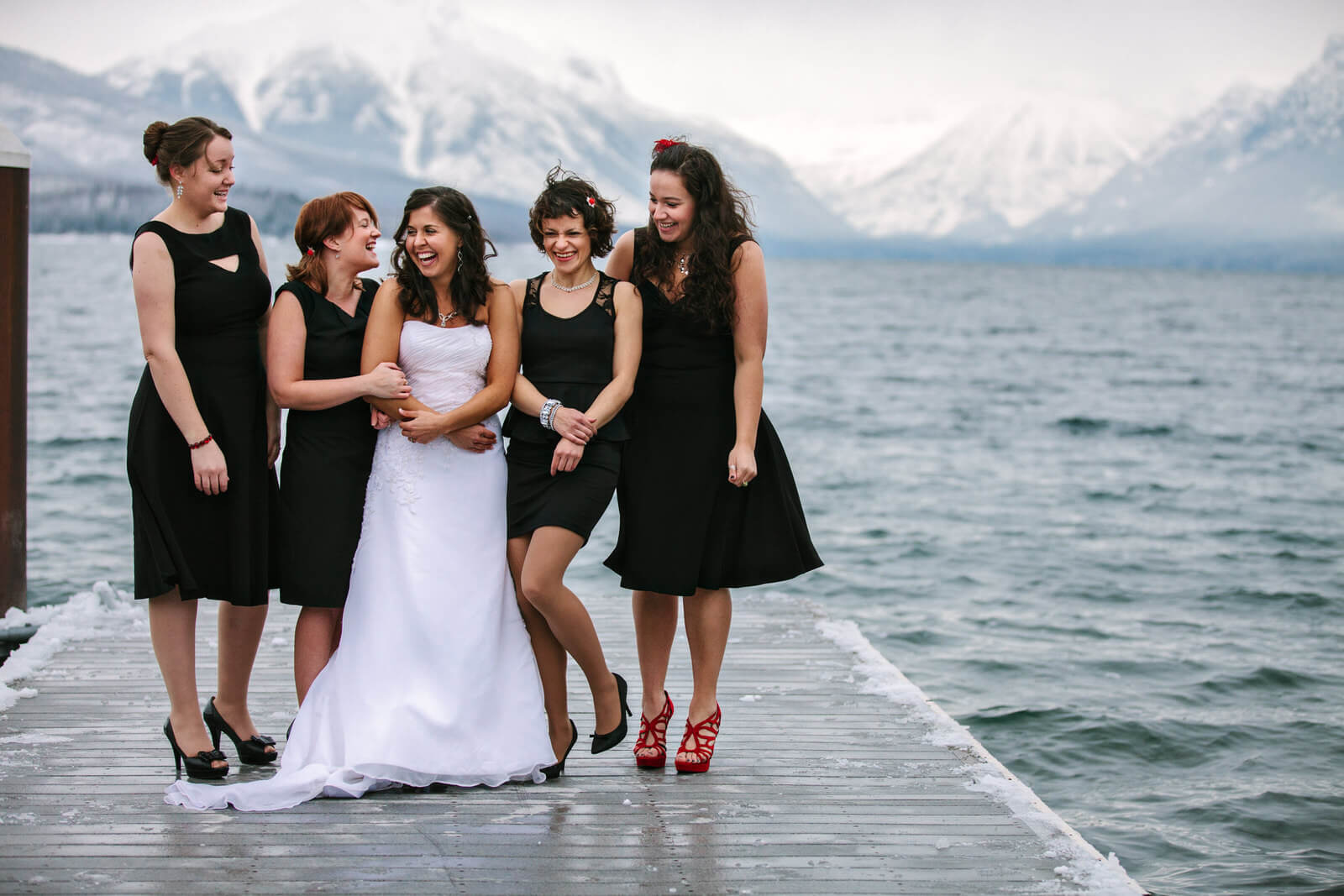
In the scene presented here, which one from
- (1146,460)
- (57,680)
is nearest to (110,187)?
(1146,460)

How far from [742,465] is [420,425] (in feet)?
3.30

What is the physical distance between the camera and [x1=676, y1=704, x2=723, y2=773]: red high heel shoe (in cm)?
426

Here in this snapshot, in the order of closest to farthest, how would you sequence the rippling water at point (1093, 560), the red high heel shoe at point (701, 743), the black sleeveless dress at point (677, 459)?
1. the black sleeveless dress at point (677, 459)
2. the red high heel shoe at point (701, 743)
3. the rippling water at point (1093, 560)

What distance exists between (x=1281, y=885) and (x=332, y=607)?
13.4ft

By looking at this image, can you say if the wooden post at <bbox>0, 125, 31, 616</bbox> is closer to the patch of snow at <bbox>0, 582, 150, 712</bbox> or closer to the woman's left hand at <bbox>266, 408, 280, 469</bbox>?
→ the patch of snow at <bbox>0, 582, 150, 712</bbox>

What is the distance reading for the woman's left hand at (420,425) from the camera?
3.92 metres

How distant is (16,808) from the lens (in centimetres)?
378

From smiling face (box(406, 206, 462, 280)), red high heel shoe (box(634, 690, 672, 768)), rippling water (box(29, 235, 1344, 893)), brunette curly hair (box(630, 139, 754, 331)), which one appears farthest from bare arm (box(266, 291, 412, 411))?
rippling water (box(29, 235, 1344, 893))

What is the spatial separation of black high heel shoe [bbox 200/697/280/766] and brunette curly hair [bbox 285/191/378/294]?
55.6 inches

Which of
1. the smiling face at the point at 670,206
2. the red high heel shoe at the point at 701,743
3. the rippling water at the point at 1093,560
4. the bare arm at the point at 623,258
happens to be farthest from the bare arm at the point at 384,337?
the rippling water at the point at 1093,560

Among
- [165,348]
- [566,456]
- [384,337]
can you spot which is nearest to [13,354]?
[165,348]

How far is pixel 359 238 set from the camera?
4.01 metres

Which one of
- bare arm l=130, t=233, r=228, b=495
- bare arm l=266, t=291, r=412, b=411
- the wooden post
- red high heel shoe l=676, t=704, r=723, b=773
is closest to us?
bare arm l=130, t=233, r=228, b=495

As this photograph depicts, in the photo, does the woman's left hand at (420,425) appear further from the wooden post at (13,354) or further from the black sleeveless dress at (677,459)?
the wooden post at (13,354)
